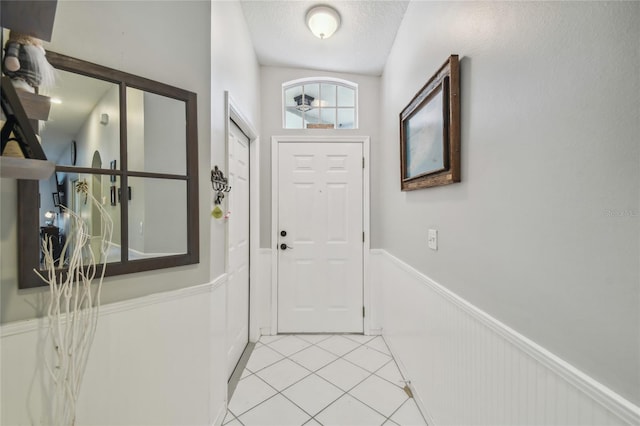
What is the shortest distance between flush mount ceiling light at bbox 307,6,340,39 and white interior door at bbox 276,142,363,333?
971 millimetres

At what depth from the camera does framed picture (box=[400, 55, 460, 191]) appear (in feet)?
3.93

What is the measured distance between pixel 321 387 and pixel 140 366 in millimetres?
1195

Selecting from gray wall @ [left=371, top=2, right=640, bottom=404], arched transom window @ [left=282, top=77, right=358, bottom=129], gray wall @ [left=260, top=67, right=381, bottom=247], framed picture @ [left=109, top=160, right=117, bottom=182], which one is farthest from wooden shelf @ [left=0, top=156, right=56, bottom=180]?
arched transom window @ [left=282, top=77, right=358, bottom=129]

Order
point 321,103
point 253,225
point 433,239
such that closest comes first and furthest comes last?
point 433,239
point 253,225
point 321,103

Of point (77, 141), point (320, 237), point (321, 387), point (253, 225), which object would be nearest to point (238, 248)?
point (253, 225)

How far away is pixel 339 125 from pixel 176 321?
2281 millimetres

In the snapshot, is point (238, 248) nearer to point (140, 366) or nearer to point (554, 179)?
point (140, 366)

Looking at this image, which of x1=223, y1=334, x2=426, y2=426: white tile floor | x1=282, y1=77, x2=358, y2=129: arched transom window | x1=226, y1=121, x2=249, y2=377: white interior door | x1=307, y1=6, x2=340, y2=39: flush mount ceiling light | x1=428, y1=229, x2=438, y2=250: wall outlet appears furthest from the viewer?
x1=282, y1=77, x2=358, y2=129: arched transom window

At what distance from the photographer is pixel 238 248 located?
2.26 metres

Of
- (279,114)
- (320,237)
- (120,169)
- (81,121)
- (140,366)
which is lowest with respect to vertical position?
(140,366)

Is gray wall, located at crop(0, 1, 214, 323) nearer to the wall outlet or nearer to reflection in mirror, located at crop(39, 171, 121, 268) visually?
reflection in mirror, located at crop(39, 171, 121, 268)

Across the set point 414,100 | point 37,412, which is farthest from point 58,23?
point 414,100

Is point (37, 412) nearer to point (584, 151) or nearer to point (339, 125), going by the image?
point (584, 151)

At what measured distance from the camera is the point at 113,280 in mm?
1159
